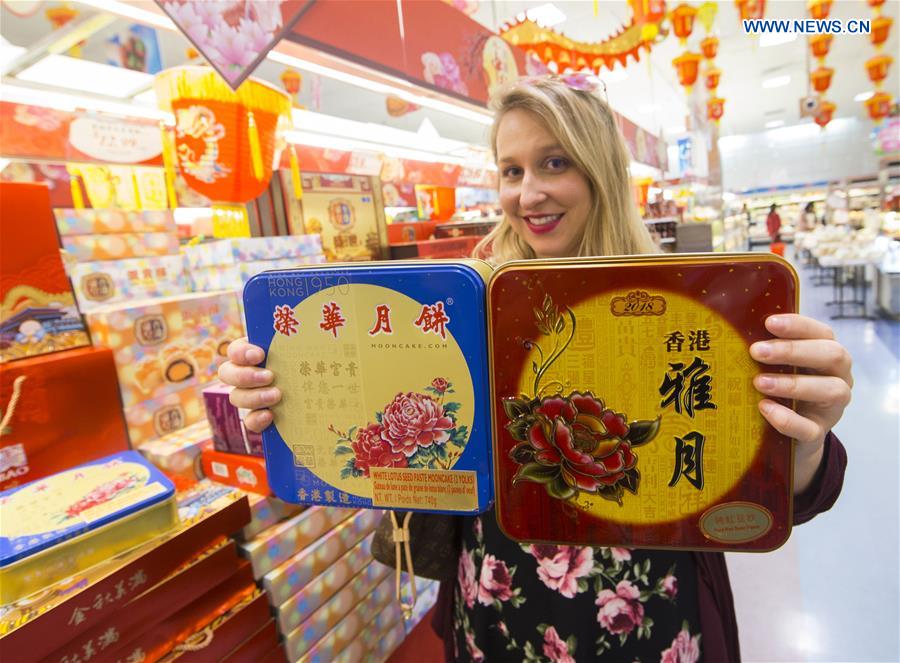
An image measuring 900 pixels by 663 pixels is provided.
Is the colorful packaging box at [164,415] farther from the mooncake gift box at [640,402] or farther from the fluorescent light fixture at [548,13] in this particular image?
the fluorescent light fixture at [548,13]

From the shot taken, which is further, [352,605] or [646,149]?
[646,149]

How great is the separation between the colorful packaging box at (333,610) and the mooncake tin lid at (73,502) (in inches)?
22.1

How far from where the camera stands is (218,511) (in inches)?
41.7

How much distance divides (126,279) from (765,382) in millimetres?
1533

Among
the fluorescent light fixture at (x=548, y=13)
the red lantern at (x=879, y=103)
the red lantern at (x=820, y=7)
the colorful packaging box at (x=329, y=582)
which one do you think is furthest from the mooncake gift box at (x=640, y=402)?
the red lantern at (x=879, y=103)

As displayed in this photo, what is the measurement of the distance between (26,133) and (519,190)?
3.86m

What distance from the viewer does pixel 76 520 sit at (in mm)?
875

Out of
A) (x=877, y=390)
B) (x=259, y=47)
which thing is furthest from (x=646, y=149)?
(x=259, y=47)

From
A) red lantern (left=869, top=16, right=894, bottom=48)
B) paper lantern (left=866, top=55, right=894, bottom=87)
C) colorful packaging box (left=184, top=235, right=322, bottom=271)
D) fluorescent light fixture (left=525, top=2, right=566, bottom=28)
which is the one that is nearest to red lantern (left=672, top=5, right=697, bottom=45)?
fluorescent light fixture (left=525, top=2, right=566, bottom=28)

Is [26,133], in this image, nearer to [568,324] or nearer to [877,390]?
[568,324]

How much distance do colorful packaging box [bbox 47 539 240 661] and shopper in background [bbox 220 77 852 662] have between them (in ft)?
1.52

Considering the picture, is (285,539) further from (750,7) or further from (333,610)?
(750,7)

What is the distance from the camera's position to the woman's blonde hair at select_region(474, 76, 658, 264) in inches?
36.9

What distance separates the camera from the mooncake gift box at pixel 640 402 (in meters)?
0.53
